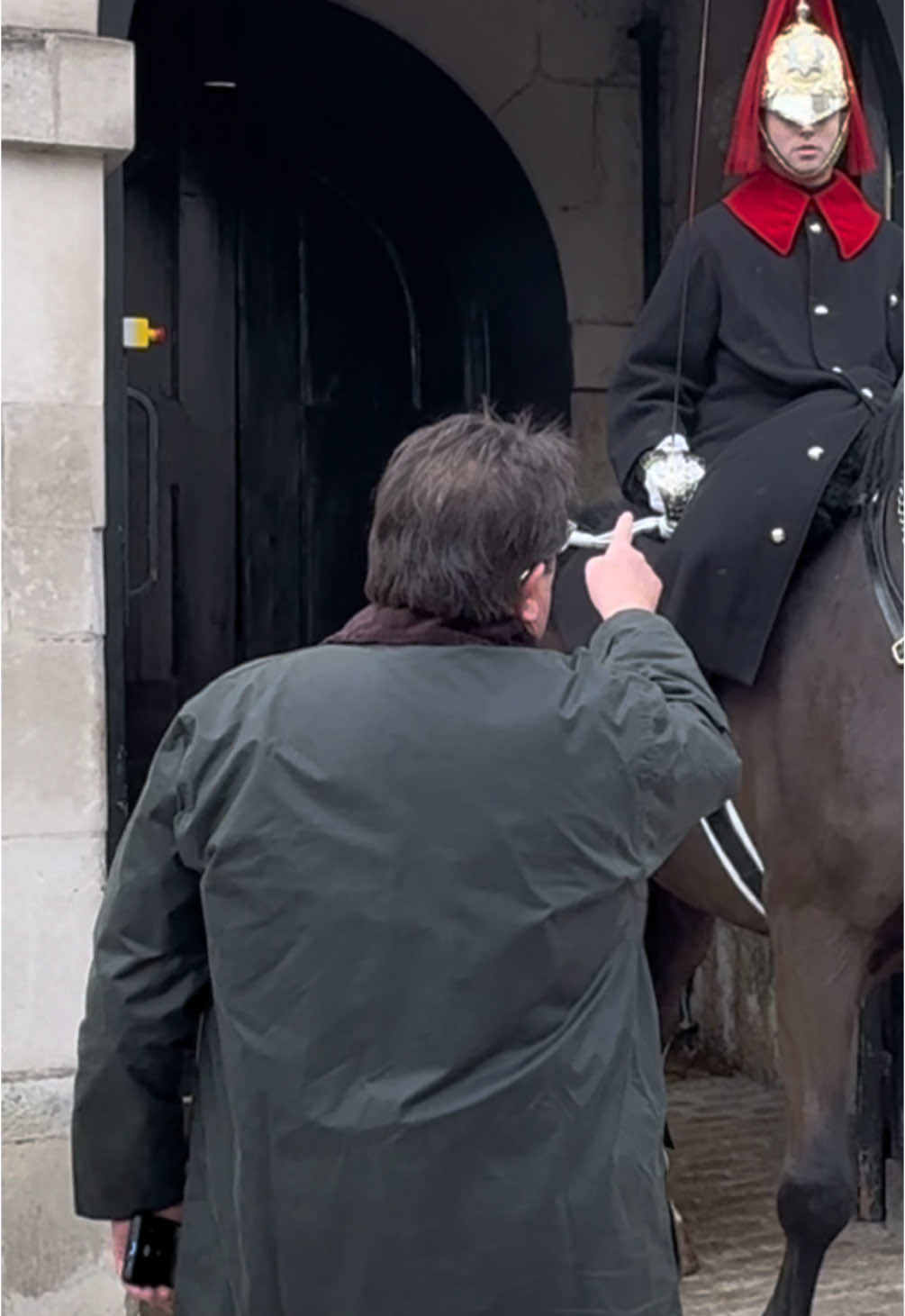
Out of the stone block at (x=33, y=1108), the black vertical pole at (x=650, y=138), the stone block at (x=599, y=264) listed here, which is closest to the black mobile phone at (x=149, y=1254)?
the stone block at (x=33, y=1108)

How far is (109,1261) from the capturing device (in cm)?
346

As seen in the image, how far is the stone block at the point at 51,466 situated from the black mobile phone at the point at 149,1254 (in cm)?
162

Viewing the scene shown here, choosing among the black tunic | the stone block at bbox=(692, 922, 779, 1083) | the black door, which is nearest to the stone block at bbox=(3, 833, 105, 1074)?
the black tunic

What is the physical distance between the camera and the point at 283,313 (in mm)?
5895

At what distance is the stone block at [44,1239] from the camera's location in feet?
11.2

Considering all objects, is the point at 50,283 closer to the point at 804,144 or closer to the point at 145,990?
the point at 804,144

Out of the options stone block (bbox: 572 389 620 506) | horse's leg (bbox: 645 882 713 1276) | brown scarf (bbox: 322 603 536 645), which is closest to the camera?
brown scarf (bbox: 322 603 536 645)

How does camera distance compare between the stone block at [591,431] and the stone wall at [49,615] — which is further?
the stone block at [591,431]

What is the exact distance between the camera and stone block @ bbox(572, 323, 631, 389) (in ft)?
19.2

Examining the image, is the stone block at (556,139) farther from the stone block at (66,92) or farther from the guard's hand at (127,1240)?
the guard's hand at (127,1240)

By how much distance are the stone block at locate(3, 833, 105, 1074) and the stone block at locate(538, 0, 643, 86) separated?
11.2 ft

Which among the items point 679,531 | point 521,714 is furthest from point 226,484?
point 521,714

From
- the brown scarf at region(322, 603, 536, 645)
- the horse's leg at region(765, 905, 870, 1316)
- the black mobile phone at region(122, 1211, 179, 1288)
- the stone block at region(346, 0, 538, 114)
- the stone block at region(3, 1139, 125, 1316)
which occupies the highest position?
the stone block at region(346, 0, 538, 114)

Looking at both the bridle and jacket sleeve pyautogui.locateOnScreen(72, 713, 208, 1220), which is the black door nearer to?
the bridle
